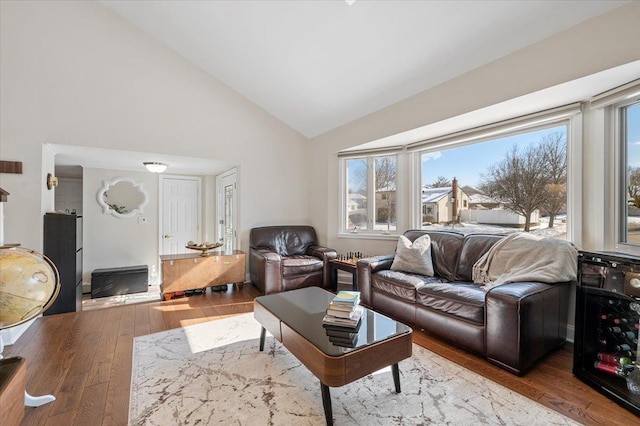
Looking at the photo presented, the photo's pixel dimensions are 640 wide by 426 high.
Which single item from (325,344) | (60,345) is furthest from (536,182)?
(60,345)

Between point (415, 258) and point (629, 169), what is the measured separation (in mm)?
1915

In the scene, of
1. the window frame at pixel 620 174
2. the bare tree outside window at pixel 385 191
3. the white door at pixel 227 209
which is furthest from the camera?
the white door at pixel 227 209

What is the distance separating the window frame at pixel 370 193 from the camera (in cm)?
423

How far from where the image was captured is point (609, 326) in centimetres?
193

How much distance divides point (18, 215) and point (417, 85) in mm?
4538

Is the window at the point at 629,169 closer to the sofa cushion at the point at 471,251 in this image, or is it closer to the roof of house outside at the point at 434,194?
the sofa cushion at the point at 471,251

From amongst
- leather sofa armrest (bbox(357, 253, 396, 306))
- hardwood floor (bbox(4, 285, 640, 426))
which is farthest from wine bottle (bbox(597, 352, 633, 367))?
leather sofa armrest (bbox(357, 253, 396, 306))

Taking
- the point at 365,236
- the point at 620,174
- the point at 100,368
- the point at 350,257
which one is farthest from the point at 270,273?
the point at 620,174

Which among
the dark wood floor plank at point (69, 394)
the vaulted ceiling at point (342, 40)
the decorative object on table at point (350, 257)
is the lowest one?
the dark wood floor plank at point (69, 394)

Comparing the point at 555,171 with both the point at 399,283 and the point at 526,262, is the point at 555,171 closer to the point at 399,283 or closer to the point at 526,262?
the point at 526,262

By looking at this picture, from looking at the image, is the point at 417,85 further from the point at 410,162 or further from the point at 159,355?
the point at 159,355

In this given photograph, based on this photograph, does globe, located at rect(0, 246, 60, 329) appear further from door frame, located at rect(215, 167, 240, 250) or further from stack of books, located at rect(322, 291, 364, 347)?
door frame, located at rect(215, 167, 240, 250)

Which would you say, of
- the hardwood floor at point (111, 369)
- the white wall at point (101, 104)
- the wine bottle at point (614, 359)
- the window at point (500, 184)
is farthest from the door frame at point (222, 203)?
the wine bottle at point (614, 359)

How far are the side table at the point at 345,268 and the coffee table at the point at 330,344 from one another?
4.55 feet
